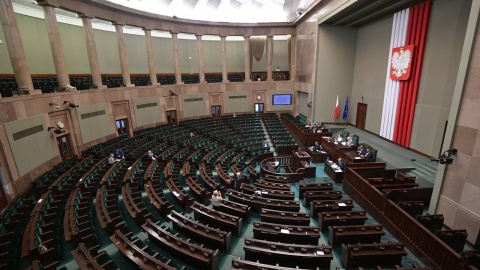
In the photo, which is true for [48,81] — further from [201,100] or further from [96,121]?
[201,100]

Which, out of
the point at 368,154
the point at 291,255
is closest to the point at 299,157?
the point at 368,154

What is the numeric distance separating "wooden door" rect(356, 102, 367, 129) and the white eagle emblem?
370 centimetres

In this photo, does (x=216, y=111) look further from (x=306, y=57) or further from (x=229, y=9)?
(x=306, y=57)

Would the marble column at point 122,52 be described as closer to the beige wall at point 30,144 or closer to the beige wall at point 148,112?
the beige wall at point 148,112

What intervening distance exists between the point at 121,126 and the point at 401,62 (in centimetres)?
1735

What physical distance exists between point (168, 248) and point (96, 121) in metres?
10.6

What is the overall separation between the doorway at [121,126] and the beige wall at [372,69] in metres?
16.7

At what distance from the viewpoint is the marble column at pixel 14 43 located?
888 cm

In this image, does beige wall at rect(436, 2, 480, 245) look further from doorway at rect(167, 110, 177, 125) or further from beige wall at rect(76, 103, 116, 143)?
doorway at rect(167, 110, 177, 125)

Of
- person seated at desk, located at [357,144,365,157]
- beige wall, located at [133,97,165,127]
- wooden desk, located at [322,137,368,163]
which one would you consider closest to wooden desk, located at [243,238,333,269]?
wooden desk, located at [322,137,368,163]

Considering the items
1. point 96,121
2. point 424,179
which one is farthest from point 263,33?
point 424,179

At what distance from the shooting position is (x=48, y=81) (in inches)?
506

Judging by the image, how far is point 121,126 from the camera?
1541 cm

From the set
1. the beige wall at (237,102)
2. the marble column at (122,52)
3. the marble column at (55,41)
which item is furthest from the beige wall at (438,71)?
the marble column at (55,41)
